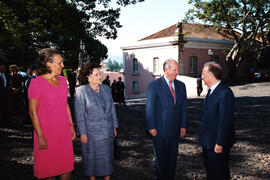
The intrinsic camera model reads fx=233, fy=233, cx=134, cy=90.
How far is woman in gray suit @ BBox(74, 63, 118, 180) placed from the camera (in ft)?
10.5

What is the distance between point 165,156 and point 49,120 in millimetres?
1757

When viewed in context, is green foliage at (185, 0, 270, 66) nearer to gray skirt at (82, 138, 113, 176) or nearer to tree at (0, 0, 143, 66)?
tree at (0, 0, 143, 66)

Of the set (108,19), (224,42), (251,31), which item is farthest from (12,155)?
(224,42)

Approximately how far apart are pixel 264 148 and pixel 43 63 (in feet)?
16.9

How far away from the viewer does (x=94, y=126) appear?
10.5ft

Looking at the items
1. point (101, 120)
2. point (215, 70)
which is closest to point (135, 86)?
point (101, 120)

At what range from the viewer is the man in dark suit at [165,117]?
11.4ft

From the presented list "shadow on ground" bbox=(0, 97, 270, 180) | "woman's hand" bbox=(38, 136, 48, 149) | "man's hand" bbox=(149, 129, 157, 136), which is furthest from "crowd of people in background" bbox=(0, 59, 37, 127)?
"man's hand" bbox=(149, 129, 157, 136)

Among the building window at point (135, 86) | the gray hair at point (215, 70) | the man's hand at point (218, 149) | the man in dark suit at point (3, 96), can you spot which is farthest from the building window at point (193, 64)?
the man's hand at point (218, 149)

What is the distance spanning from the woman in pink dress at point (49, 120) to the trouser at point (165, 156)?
129 centimetres

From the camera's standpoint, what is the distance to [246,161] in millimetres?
4633

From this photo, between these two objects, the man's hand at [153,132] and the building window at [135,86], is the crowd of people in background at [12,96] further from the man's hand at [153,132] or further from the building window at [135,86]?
the building window at [135,86]

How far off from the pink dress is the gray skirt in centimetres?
29

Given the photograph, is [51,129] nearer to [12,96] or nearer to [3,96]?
[3,96]
